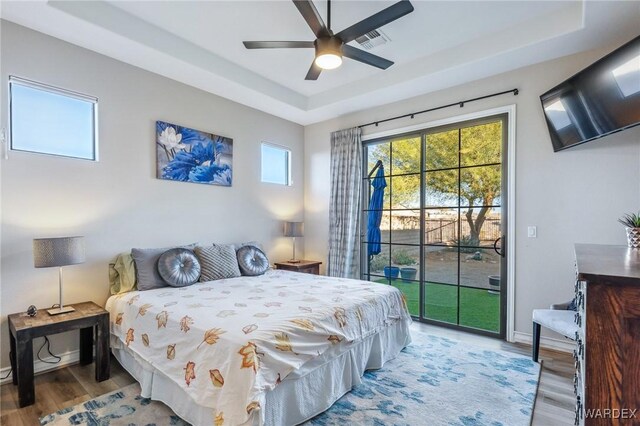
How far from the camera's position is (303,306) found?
237cm

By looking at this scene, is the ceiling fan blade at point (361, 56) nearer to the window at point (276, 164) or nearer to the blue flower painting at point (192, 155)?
the blue flower painting at point (192, 155)

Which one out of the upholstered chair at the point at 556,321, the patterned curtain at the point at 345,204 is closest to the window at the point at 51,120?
the patterned curtain at the point at 345,204

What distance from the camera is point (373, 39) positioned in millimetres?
3049

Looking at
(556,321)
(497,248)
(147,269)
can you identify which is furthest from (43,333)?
(497,248)

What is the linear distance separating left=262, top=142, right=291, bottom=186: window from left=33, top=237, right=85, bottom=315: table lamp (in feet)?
8.28

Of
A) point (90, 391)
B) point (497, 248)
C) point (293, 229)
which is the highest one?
point (293, 229)

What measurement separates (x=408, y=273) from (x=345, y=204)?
4.24 feet

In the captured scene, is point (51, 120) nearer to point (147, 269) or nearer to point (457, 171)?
point (147, 269)

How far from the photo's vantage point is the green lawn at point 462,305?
3.64 meters

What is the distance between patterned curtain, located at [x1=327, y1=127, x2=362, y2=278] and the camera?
4590 millimetres

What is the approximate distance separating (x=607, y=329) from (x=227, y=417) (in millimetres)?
1619

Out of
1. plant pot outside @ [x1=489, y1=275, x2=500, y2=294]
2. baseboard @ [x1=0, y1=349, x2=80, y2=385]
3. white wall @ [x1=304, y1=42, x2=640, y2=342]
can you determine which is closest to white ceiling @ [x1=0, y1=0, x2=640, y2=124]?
white wall @ [x1=304, y1=42, x2=640, y2=342]

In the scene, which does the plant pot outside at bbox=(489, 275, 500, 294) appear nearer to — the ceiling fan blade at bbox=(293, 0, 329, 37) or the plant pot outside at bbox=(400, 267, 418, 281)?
the plant pot outside at bbox=(400, 267, 418, 281)

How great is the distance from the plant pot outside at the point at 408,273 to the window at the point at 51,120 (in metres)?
3.70
